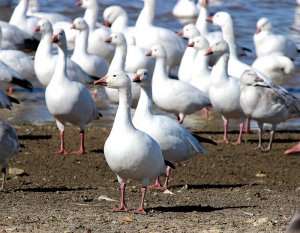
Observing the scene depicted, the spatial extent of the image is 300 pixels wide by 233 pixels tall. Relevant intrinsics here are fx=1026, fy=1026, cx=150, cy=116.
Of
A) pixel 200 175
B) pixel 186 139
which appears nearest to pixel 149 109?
pixel 186 139

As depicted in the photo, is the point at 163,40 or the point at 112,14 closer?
the point at 163,40

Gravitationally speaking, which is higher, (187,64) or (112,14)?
(187,64)

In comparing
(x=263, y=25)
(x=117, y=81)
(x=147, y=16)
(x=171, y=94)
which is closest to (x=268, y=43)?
(x=263, y=25)

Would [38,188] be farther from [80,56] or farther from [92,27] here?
[92,27]

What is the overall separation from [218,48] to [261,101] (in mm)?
1480

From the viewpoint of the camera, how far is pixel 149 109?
1034 cm

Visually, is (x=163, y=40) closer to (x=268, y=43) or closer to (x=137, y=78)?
(x=268, y=43)

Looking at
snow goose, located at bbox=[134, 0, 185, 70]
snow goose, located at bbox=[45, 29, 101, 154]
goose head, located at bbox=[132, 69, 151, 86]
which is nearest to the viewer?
goose head, located at bbox=[132, 69, 151, 86]

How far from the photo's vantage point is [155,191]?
10203 mm

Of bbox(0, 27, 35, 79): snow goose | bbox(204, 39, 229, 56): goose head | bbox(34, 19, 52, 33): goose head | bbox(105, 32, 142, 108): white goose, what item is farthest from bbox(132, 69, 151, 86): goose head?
bbox(0, 27, 35, 79): snow goose

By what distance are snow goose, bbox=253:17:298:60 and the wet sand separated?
557cm

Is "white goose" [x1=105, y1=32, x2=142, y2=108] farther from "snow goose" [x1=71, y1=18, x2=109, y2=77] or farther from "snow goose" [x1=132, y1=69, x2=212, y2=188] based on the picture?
"snow goose" [x1=132, y1=69, x2=212, y2=188]

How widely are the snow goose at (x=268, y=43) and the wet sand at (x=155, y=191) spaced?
557 centimetres

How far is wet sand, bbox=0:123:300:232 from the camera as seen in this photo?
7871 millimetres
